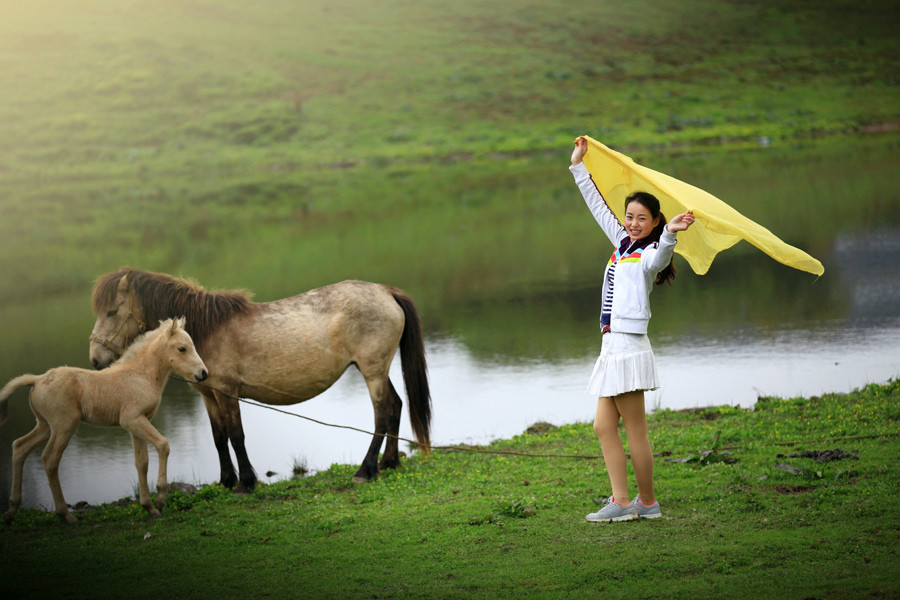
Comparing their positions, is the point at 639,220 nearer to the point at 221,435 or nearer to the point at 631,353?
the point at 631,353

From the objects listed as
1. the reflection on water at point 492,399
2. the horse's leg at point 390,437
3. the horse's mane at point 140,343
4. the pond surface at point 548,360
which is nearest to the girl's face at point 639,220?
the pond surface at point 548,360

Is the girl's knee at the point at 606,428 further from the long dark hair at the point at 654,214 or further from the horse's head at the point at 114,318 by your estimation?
the horse's head at the point at 114,318

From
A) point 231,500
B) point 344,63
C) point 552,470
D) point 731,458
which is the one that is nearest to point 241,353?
point 231,500

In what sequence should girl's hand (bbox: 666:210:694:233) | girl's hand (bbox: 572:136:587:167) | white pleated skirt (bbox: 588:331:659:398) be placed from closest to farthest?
girl's hand (bbox: 666:210:694:233) → white pleated skirt (bbox: 588:331:659:398) → girl's hand (bbox: 572:136:587:167)

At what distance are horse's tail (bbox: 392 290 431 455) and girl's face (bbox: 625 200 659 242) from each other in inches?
149

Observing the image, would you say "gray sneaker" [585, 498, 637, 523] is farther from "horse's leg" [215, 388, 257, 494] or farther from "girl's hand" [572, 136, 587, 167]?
"horse's leg" [215, 388, 257, 494]

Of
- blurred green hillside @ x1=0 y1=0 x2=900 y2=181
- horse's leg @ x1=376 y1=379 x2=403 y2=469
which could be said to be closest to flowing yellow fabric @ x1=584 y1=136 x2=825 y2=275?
horse's leg @ x1=376 y1=379 x2=403 y2=469

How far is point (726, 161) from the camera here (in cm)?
4038

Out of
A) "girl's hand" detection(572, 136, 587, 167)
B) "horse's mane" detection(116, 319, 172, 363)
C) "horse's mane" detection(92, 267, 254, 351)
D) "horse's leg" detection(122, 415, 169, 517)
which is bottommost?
"horse's leg" detection(122, 415, 169, 517)

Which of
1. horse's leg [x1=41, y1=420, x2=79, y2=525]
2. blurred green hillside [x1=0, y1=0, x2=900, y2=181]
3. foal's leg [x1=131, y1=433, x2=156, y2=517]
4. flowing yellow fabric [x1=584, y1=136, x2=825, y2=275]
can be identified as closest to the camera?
flowing yellow fabric [x1=584, y1=136, x2=825, y2=275]

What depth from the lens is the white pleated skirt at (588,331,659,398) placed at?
598 centimetres

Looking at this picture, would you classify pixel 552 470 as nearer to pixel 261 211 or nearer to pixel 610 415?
pixel 610 415

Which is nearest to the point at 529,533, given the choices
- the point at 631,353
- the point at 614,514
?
the point at 614,514

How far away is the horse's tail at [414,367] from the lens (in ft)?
31.1
